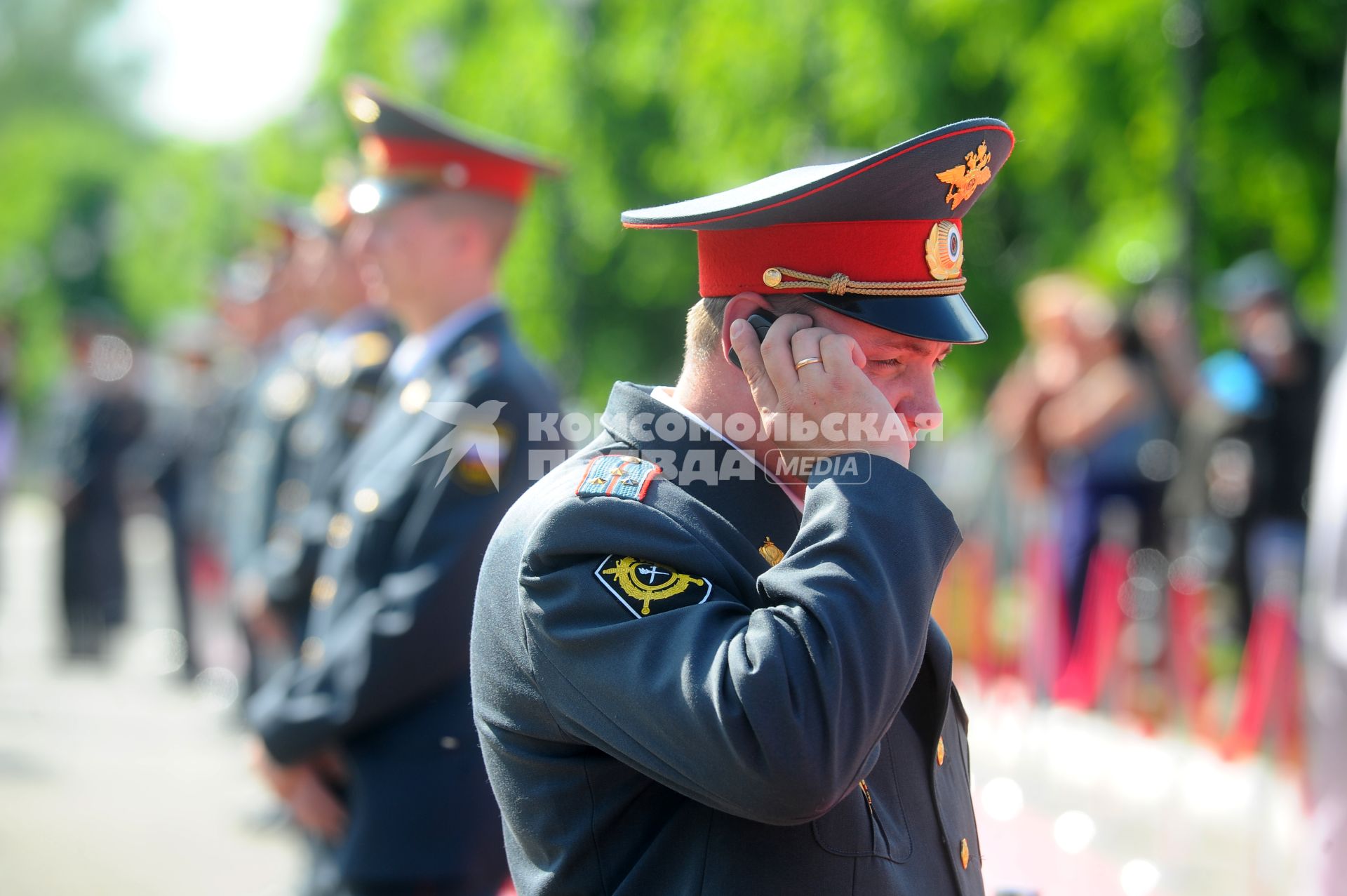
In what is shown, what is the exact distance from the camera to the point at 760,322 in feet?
6.81

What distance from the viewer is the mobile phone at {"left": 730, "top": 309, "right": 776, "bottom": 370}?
81.4 inches

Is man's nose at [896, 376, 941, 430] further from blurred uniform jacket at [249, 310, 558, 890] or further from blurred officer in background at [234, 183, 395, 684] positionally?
blurred officer in background at [234, 183, 395, 684]

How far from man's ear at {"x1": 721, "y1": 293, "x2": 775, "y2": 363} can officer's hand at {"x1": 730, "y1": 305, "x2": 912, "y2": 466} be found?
2.4 inches

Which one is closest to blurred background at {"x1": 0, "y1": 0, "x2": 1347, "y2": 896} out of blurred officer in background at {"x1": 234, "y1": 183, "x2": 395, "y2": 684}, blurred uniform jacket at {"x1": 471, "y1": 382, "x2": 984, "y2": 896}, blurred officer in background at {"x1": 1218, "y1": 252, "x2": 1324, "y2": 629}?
blurred officer in background at {"x1": 1218, "y1": 252, "x2": 1324, "y2": 629}

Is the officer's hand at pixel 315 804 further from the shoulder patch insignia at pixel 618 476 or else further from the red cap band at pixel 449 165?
the shoulder patch insignia at pixel 618 476

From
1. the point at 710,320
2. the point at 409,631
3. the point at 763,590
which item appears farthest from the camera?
the point at 409,631

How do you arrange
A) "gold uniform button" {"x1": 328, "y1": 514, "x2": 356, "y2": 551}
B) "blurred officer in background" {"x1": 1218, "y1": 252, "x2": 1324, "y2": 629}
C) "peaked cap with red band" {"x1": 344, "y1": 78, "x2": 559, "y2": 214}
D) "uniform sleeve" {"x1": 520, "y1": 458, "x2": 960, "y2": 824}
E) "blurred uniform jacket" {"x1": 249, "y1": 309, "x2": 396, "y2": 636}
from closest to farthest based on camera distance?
1. "uniform sleeve" {"x1": 520, "y1": 458, "x2": 960, "y2": 824}
2. "gold uniform button" {"x1": 328, "y1": 514, "x2": 356, "y2": 551}
3. "peaked cap with red band" {"x1": 344, "y1": 78, "x2": 559, "y2": 214}
4. "blurred uniform jacket" {"x1": 249, "y1": 309, "x2": 396, "y2": 636}
5. "blurred officer in background" {"x1": 1218, "y1": 252, "x2": 1324, "y2": 629}

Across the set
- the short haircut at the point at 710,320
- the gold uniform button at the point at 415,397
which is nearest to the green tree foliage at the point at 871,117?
the short haircut at the point at 710,320

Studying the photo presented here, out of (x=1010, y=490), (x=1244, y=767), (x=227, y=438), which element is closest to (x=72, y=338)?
(x=227, y=438)

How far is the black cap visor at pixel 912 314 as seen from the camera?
206 cm

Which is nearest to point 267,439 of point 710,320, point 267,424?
point 267,424

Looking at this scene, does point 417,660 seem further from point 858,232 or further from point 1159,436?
point 1159,436

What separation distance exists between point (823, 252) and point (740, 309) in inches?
5.7

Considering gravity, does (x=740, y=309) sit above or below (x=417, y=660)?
above
